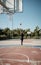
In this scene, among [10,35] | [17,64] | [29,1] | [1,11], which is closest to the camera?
[17,64]

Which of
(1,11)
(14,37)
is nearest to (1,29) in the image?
(14,37)

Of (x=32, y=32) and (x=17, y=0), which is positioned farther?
(x=32, y=32)

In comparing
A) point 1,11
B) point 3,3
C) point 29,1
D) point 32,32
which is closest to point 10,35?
point 32,32

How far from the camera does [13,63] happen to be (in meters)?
3.46

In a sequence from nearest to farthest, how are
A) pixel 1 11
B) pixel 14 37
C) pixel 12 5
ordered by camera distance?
pixel 12 5, pixel 1 11, pixel 14 37

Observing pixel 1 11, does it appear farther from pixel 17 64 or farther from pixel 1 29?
pixel 1 29

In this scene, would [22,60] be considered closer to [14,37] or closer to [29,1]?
[29,1]

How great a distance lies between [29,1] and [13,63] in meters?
3.51

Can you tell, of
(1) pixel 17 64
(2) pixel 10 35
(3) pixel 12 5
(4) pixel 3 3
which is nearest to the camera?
(1) pixel 17 64

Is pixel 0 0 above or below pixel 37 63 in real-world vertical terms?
above

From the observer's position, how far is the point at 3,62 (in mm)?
3572

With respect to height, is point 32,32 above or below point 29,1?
below

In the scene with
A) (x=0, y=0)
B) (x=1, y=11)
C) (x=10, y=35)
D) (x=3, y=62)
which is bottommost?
(x=10, y=35)

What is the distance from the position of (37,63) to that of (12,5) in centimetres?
172
